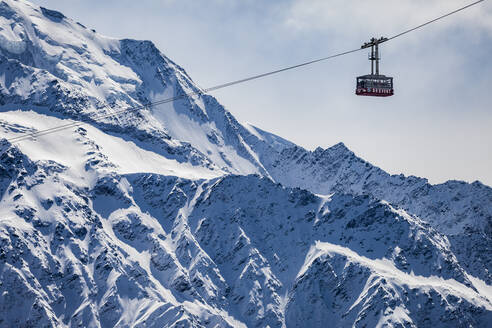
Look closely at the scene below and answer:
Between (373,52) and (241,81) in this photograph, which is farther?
(373,52)

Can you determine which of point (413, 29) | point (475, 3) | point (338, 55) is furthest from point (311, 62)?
point (475, 3)

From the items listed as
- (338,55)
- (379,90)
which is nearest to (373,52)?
(379,90)

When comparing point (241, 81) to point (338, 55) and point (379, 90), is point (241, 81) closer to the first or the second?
point (338, 55)

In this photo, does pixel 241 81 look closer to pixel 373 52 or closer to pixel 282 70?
pixel 282 70

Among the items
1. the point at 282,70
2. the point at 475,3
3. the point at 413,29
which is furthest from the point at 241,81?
the point at 475,3

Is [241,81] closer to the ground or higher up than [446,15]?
closer to the ground

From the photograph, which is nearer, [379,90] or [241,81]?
[241,81]

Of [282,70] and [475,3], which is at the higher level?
[475,3]

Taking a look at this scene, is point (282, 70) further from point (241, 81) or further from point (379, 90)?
point (379, 90)
